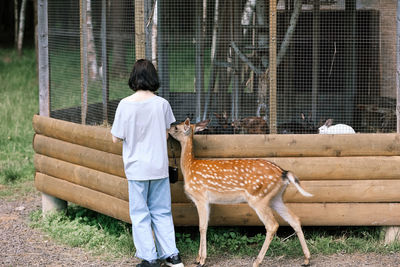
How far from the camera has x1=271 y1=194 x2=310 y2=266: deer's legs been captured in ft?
18.3

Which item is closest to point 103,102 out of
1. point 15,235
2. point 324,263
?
point 15,235

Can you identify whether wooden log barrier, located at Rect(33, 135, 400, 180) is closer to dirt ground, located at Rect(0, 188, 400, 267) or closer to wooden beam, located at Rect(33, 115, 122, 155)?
dirt ground, located at Rect(0, 188, 400, 267)

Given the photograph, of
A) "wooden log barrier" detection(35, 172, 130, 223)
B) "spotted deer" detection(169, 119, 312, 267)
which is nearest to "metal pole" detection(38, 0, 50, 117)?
"wooden log barrier" detection(35, 172, 130, 223)

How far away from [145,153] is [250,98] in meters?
4.47

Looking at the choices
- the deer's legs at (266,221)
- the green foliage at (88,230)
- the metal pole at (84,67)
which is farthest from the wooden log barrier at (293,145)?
the metal pole at (84,67)

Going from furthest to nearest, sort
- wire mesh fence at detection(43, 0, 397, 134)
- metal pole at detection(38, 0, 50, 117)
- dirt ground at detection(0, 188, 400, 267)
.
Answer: wire mesh fence at detection(43, 0, 397, 134) → metal pole at detection(38, 0, 50, 117) → dirt ground at detection(0, 188, 400, 267)

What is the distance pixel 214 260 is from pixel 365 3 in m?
5.19

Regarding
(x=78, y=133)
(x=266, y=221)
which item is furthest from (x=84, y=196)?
(x=266, y=221)

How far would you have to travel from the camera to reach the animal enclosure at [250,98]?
235 inches

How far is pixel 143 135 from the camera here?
17.5 ft

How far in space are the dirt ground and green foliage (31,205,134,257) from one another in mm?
104

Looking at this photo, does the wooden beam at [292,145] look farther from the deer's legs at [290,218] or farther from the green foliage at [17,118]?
the green foliage at [17,118]

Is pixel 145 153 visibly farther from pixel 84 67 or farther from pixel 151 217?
pixel 84 67

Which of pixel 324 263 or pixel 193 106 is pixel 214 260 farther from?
pixel 193 106
